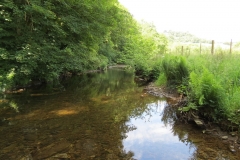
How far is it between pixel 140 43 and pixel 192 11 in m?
64.1

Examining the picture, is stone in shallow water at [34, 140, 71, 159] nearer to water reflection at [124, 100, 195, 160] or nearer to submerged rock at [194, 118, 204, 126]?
water reflection at [124, 100, 195, 160]

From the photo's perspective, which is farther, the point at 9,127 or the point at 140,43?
the point at 140,43

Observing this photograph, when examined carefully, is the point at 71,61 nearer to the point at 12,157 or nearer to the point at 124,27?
the point at 12,157

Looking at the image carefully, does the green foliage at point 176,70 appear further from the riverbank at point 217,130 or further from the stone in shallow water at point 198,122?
the stone in shallow water at point 198,122

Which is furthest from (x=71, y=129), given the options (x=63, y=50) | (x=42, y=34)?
(x=42, y=34)

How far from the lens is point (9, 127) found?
523 cm

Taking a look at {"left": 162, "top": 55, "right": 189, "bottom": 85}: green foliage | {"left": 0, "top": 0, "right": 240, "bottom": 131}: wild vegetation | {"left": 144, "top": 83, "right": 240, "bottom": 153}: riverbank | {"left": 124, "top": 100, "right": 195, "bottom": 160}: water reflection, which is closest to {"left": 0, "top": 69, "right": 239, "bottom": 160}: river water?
{"left": 124, "top": 100, "right": 195, "bottom": 160}: water reflection

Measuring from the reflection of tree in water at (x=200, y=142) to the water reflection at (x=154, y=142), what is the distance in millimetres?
122

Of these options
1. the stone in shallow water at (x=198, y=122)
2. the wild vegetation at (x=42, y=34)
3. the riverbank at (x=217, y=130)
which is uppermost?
the wild vegetation at (x=42, y=34)

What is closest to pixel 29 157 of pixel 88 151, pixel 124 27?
pixel 88 151

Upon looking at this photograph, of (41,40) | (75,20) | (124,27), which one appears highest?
(124,27)

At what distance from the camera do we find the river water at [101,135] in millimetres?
3840

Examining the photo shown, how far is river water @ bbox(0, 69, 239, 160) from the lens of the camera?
3840 millimetres

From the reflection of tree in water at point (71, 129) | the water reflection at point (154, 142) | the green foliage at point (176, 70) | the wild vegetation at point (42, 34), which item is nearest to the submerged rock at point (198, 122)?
the water reflection at point (154, 142)
